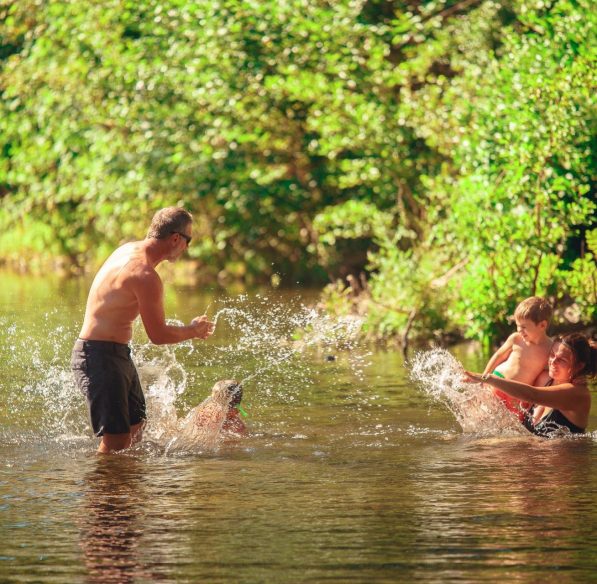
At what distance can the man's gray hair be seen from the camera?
8.43m

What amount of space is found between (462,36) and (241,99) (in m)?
3.47

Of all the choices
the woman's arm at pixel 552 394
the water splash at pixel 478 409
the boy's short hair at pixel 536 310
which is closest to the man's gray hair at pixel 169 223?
the water splash at pixel 478 409

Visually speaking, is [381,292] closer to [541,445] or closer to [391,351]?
[391,351]

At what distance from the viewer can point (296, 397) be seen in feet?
38.8

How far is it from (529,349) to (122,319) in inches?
119

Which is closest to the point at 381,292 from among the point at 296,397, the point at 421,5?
the point at 296,397

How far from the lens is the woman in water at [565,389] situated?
9266 mm

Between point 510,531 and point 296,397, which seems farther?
point 296,397

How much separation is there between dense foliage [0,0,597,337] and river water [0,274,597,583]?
2381 millimetres

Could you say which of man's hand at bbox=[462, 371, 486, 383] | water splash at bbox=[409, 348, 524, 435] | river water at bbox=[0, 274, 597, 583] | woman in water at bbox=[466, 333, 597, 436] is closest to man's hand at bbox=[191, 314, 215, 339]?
river water at bbox=[0, 274, 597, 583]

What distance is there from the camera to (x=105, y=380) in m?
8.47

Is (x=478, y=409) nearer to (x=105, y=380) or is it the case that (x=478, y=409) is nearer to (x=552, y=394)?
(x=552, y=394)

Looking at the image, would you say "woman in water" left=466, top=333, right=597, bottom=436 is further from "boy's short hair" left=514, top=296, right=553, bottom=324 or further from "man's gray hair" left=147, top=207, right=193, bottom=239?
"man's gray hair" left=147, top=207, right=193, bottom=239

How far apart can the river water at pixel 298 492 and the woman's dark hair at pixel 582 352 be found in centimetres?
50
